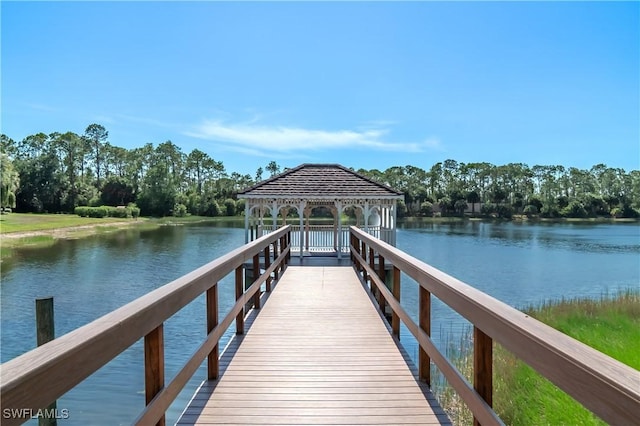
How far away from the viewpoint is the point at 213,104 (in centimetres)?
3722

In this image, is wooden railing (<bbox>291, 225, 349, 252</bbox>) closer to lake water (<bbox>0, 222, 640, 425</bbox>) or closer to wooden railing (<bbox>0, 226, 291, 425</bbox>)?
lake water (<bbox>0, 222, 640, 425</bbox>)

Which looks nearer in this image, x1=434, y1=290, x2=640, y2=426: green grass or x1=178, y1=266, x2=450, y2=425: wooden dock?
x1=178, y1=266, x2=450, y2=425: wooden dock

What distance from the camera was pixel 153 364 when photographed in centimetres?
210

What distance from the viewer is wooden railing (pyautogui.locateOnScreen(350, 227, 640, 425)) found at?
1141 mm

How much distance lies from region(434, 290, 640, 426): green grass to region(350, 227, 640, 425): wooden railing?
2796mm

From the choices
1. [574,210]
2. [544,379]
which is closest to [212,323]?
[544,379]

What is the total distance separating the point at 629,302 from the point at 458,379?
1081cm

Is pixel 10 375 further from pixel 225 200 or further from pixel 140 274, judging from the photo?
pixel 225 200

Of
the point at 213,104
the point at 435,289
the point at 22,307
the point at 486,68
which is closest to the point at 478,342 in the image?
the point at 435,289

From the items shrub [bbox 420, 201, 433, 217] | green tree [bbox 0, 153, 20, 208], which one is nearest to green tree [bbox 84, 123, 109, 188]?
green tree [bbox 0, 153, 20, 208]

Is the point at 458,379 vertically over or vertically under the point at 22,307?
over

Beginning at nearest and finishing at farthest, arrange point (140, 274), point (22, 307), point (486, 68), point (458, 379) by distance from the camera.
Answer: point (458, 379) → point (22, 307) → point (140, 274) → point (486, 68)

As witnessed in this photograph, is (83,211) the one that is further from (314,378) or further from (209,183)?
(314,378)

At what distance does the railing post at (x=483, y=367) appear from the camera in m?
2.09
